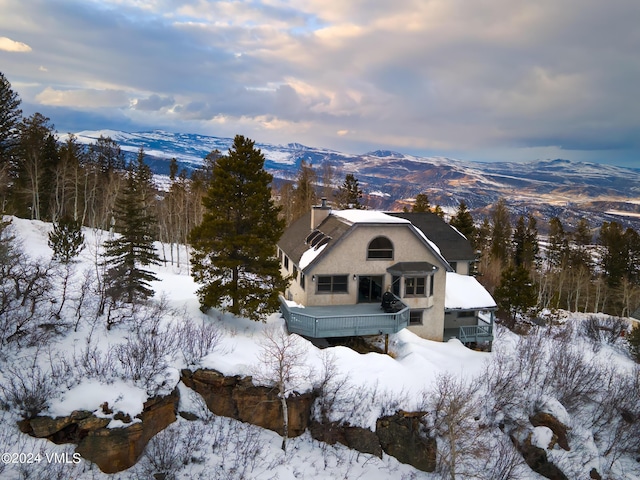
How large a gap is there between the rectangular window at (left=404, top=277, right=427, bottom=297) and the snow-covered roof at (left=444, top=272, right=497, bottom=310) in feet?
9.26

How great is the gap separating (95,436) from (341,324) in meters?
11.9

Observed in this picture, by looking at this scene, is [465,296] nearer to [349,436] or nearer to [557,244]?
[349,436]

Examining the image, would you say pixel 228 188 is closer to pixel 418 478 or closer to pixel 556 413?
pixel 418 478

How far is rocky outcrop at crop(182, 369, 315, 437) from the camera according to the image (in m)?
15.9

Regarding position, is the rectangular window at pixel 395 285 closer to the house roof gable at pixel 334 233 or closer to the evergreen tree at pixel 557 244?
the house roof gable at pixel 334 233

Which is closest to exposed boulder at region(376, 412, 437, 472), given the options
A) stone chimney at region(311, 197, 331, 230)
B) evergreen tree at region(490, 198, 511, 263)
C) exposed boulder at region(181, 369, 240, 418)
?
exposed boulder at region(181, 369, 240, 418)

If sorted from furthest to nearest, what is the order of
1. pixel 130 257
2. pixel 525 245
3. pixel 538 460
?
1. pixel 525 245
2. pixel 130 257
3. pixel 538 460

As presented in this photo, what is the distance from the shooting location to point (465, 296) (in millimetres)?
26891

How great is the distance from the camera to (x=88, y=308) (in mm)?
17641

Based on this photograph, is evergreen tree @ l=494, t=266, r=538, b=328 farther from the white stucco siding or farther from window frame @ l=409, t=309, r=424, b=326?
window frame @ l=409, t=309, r=424, b=326

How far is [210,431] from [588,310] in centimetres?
6887

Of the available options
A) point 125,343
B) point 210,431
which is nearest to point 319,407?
Result: point 210,431

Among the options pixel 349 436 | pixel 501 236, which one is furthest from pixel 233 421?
pixel 501 236

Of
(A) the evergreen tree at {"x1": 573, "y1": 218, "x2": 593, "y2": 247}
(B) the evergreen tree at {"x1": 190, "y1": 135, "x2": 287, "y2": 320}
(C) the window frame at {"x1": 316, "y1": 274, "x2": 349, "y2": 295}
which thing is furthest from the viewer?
(A) the evergreen tree at {"x1": 573, "y1": 218, "x2": 593, "y2": 247}
